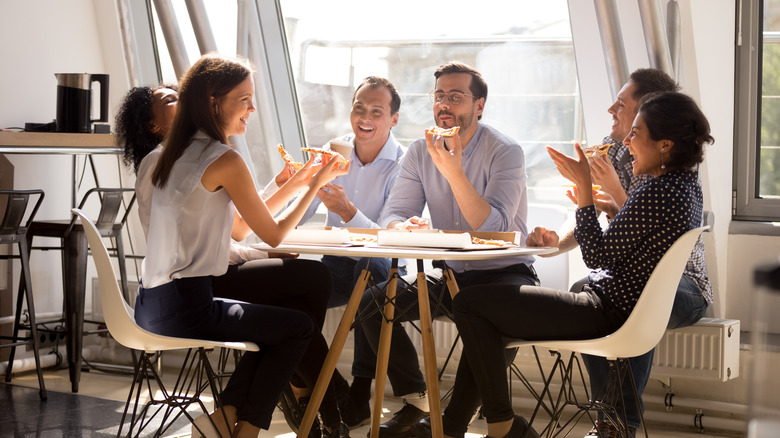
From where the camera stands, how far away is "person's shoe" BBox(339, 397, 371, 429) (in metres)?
3.27

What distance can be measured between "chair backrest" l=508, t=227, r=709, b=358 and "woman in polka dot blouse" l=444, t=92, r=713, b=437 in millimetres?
67

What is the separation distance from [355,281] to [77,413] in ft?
4.37

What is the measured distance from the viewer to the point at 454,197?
3369mm

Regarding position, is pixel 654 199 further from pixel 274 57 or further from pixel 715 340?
pixel 274 57

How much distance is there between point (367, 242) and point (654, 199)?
92 centimetres

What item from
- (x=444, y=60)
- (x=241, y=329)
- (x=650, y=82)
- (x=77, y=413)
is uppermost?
(x=444, y=60)

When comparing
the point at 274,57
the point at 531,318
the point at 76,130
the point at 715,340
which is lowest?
the point at 715,340

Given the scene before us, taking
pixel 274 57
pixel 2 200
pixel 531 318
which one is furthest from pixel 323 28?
→ pixel 531 318

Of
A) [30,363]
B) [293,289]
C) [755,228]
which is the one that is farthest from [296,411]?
[755,228]

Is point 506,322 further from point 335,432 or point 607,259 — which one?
point 335,432

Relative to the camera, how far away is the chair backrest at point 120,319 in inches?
98.0

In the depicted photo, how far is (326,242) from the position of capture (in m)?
2.81

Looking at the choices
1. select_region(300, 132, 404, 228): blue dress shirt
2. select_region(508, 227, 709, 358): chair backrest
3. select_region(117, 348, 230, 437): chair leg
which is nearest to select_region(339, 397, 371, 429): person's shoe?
Answer: select_region(117, 348, 230, 437): chair leg

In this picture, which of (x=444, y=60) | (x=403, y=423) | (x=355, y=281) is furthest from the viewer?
(x=444, y=60)
